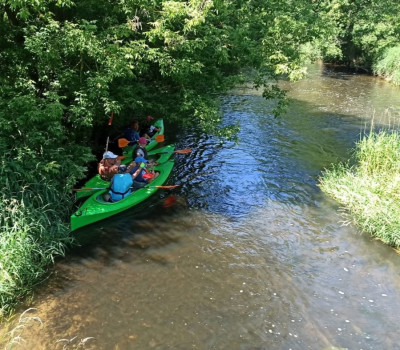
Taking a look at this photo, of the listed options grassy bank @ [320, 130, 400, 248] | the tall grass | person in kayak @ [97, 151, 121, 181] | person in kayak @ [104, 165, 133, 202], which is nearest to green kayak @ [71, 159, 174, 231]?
person in kayak @ [104, 165, 133, 202]

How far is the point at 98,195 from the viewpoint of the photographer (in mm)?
7719

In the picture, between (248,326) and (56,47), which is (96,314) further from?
(56,47)

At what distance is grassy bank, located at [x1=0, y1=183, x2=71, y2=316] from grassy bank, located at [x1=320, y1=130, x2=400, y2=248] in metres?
5.62

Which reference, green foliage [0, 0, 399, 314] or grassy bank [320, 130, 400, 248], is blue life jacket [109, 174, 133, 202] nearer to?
green foliage [0, 0, 399, 314]

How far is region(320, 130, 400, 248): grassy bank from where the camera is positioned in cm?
713

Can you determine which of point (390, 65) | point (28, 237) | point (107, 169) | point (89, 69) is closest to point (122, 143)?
point (107, 169)

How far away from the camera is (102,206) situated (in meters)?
7.33

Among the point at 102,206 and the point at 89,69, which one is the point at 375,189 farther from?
the point at 89,69

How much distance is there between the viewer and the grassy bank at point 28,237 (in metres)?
5.20

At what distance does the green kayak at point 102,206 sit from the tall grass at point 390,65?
55.8 feet

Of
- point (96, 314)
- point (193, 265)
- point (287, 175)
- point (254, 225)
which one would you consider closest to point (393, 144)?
point (287, 175)

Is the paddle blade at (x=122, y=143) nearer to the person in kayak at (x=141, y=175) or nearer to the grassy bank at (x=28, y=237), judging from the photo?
the person in kayak at (x=141, y=175)

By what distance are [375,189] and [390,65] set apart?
16153 millimetres

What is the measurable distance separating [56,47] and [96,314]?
13.3 ft
